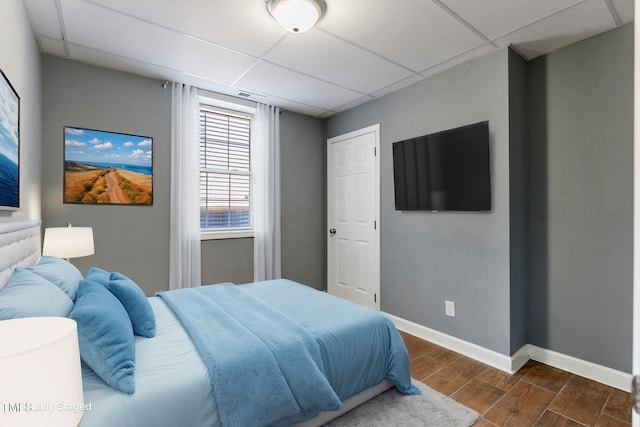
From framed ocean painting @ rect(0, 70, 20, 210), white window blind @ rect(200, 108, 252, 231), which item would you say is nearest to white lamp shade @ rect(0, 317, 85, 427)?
framed ocean painting @ rect(0, 70, 20, 210)

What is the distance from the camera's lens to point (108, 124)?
2.90m

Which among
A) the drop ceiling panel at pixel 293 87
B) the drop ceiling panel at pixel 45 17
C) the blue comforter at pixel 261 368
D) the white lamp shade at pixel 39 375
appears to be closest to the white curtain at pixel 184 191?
the drop ceiling panel at pixel 293 87

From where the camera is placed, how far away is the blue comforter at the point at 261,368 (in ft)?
4.48

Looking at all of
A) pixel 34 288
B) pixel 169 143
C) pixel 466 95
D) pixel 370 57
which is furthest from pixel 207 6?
pixel 466 95

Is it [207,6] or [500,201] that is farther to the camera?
[500,201]

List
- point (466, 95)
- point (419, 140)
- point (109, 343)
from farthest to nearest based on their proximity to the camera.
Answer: point (419, 140)
point (466, 95)
point (109, 343)

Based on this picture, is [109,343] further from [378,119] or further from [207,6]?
[378,119]

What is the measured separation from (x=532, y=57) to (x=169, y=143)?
137 inches

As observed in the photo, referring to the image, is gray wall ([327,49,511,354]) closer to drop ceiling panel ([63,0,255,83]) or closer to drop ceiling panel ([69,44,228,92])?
drop ceiling panel ([63,0,255,83])

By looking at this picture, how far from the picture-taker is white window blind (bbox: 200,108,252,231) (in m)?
3.60

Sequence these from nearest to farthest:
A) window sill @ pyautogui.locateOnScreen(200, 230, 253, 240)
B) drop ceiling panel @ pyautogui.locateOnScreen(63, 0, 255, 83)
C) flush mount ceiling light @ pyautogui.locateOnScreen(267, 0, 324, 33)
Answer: flush mount ceiling light @ pyautogui.locateOnScreen(267, 0, 324, 33) < drop ceiling panel @ pyautogui.locateOnScreen(63, 0, 255, 83) < window sill @ pyautogui.locateOnScreen(200, 230, 253, 240)

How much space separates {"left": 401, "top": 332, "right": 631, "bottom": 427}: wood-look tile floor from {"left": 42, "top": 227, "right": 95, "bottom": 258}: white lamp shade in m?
2.70

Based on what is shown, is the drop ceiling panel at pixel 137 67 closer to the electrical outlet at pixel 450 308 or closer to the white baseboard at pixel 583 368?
the electrical outlet at pixel 450 308

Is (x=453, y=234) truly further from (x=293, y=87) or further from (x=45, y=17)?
(x=45, y=17)
